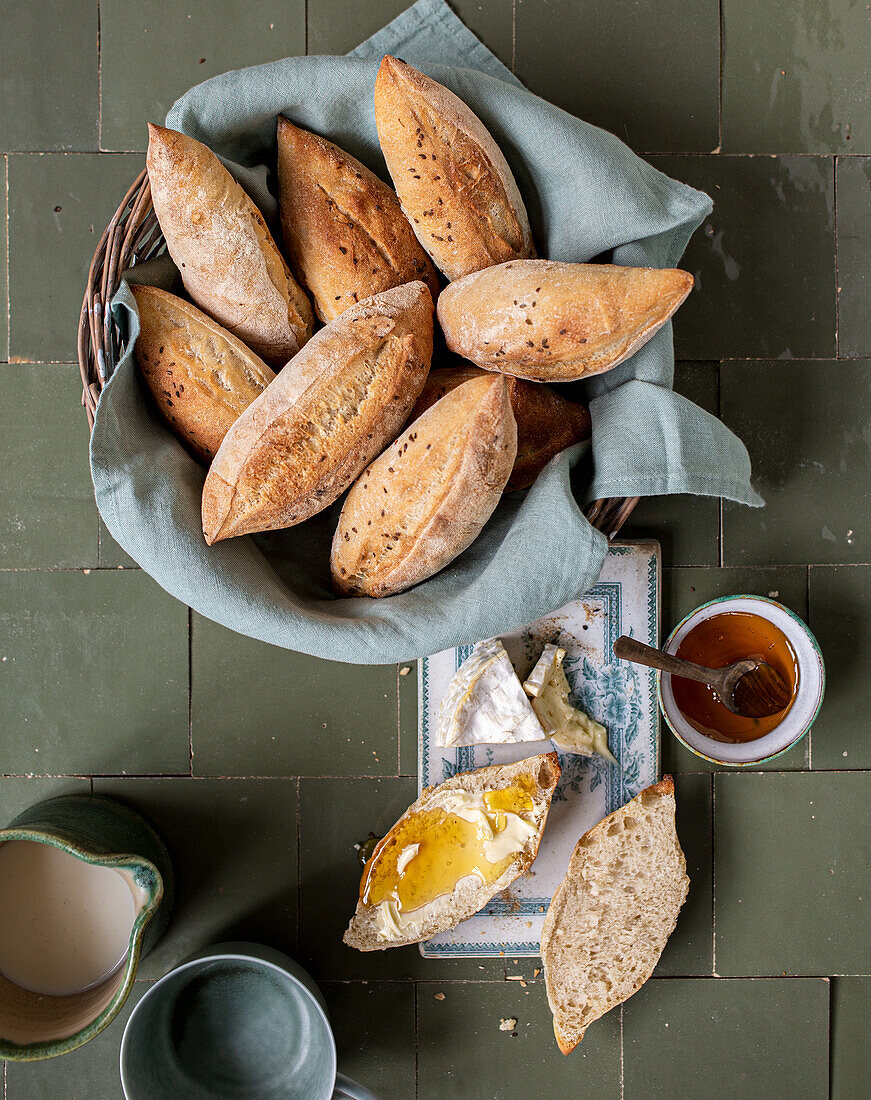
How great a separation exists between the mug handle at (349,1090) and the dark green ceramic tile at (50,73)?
1.13 meters

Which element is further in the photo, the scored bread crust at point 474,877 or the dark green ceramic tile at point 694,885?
the dark green ceramic tile at point 694,885

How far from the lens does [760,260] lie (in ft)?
3.13

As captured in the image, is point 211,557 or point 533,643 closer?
point 211,557

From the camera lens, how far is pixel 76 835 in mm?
804

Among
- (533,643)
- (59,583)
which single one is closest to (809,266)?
(533,643)

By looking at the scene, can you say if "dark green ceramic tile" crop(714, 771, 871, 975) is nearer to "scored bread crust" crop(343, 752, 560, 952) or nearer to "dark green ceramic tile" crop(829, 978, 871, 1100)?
"dark green ceramic tile" crop(829, 978, 871, 1100)

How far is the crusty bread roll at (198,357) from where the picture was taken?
0.69 metres

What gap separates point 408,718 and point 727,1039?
23.1 inches

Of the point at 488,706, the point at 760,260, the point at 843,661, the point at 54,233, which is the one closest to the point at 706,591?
the point at 843,661

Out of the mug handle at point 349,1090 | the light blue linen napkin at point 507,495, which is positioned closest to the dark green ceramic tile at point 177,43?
the light blue linen napkin at point 507,495

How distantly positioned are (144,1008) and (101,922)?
0.39 ft

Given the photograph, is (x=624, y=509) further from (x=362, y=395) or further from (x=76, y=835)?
(x=76, y=835)

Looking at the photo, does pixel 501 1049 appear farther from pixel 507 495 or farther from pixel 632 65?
pixel 632 65

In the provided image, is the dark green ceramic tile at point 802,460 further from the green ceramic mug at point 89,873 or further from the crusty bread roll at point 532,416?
the green ceramic mug at point 89,873
